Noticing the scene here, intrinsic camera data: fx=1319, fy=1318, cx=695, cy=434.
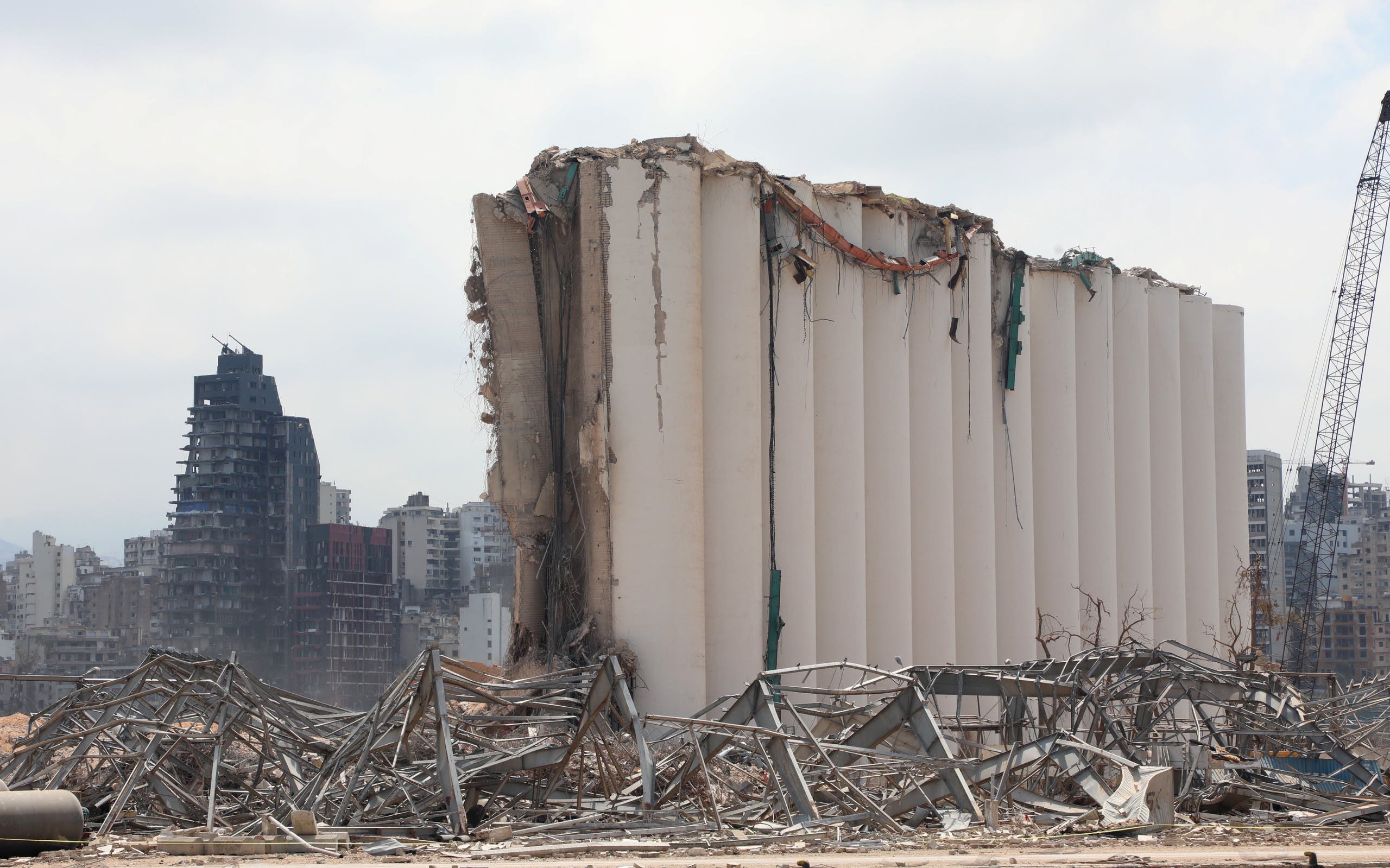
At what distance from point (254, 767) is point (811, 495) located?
8.78 metres

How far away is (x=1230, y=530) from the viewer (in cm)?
2959

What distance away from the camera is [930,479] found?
22.1 metres

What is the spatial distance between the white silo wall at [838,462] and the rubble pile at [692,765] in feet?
18.1

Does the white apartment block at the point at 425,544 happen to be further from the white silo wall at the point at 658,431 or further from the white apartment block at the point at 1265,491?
the white silo wall at the point at 658,431

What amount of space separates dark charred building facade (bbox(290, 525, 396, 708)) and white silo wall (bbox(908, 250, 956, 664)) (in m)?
82.7

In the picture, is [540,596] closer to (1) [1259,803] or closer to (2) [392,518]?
(1) [1259,803]

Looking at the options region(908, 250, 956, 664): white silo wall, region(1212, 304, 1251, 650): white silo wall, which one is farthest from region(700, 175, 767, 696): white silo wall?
region(1212, 304, 1251, 650): white silo wall

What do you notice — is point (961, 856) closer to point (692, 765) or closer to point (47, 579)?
point (692, 765)

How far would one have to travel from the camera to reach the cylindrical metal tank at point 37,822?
9.70 metres

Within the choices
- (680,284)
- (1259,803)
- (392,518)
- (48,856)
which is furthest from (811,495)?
(392,518)

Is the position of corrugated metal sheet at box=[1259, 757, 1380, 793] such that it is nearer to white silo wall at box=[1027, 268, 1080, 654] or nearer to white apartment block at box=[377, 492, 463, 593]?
white silo wall at box=[1027, 268, 1080, 654]

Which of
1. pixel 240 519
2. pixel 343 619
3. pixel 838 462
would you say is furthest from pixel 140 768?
pixel 240 519

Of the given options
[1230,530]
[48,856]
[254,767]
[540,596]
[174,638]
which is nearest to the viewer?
[48,856]

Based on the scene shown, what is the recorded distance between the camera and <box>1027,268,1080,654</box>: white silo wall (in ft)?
81.9
